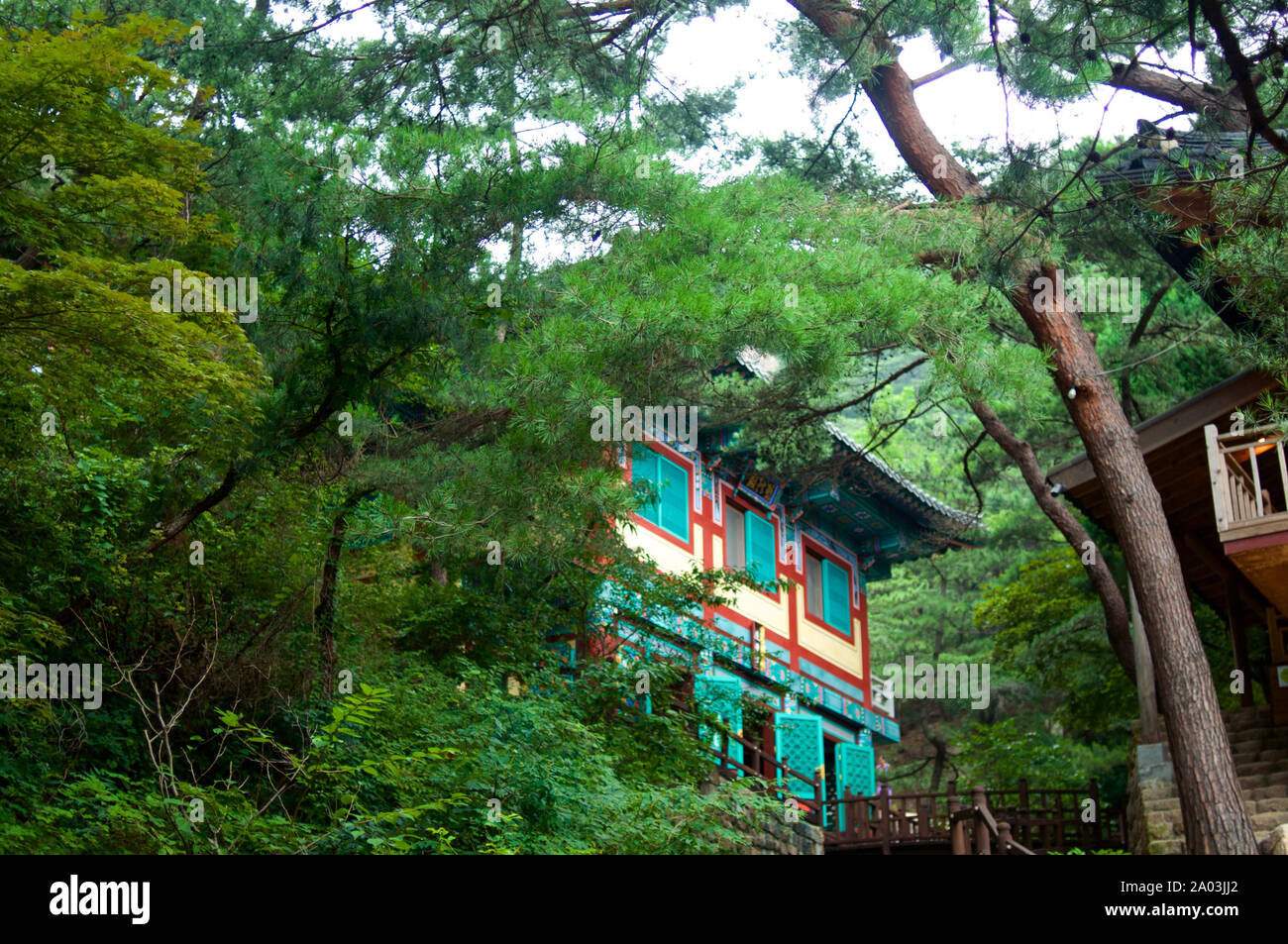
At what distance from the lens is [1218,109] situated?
8.67 meters

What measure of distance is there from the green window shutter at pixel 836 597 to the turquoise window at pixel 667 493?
4187mm

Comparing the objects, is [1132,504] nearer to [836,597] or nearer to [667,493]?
[667,493]

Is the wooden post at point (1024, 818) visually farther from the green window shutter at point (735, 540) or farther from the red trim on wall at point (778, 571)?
the green window shutter at point (735, 540)

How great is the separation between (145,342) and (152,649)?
3161 mm

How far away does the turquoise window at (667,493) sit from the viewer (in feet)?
53.4

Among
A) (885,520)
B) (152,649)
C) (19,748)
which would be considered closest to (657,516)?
(885,520)

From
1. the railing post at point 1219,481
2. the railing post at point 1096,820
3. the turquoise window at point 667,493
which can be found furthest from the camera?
the turquoise window at point 667,493

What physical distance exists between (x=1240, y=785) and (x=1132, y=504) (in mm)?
3189

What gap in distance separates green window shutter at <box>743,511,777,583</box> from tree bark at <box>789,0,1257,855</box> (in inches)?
268

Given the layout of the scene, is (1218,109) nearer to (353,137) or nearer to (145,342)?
(353,137)

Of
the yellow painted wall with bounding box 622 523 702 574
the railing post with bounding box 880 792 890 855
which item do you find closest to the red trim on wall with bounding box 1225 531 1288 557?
the railing post with bounding box 880 792 890 855

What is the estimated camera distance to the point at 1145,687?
14.3 m

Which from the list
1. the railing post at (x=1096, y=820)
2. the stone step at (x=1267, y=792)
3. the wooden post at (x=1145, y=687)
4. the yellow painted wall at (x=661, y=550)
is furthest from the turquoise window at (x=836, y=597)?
the stone step at (x=1267, y=792)

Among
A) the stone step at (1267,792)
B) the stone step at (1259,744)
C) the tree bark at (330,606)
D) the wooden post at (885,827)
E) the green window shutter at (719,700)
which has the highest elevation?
the tree bark at (330,606)
